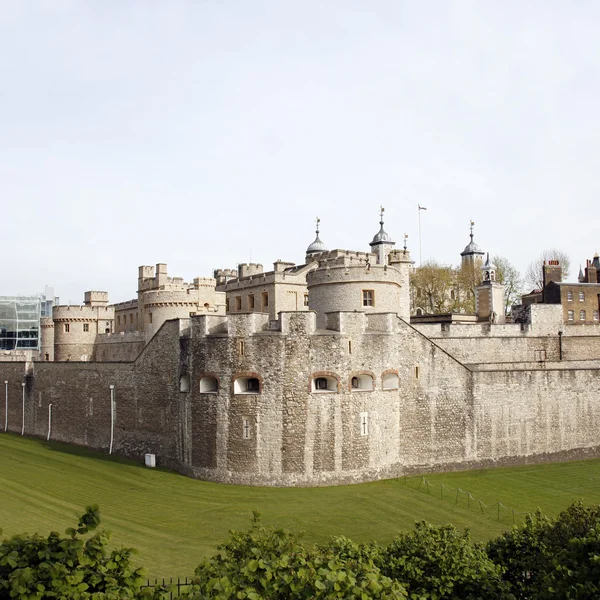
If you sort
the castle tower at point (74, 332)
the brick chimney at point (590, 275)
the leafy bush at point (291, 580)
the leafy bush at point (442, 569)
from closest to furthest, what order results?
the leafy bush at point (291, 580)
the leafy bush at point (442, 569)
the castle tower at point (74, 332)
the brick chimney at point (590, 275)

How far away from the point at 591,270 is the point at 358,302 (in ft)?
122

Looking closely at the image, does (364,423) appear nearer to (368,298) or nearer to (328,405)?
(328,405)

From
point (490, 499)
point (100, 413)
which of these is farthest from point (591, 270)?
point (100, 413)

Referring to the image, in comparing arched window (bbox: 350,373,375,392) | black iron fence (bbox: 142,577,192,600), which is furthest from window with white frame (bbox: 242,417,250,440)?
black iron fence (bbox: 142,577,192,600)

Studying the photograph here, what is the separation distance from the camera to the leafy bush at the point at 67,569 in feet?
28.0

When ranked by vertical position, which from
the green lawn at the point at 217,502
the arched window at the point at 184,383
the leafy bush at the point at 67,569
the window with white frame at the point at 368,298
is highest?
the window with white frame at the point at 368,298

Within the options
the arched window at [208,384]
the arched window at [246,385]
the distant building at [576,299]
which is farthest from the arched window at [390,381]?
the distant building at [576,299]

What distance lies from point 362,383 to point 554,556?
60.8 ft

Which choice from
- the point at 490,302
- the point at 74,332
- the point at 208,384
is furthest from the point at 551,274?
the point at 74,332

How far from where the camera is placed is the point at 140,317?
60188mm

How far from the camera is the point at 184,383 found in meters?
33.5

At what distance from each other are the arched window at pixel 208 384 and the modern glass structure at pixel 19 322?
65.5 m

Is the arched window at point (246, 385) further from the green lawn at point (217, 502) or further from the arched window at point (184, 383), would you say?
the green lawn at point (217, 502)

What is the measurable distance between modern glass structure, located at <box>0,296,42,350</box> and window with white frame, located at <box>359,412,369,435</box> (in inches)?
2763
